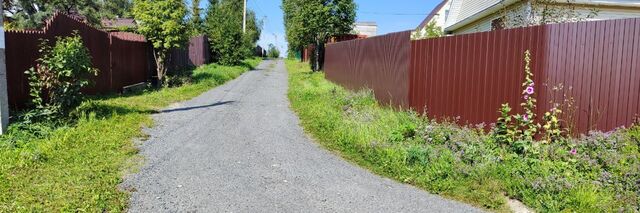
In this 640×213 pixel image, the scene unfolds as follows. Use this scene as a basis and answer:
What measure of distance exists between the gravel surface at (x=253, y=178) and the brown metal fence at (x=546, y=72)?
237cm

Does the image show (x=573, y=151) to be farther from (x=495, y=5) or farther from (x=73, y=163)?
(x=495, y=5)

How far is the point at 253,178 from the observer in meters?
5.34

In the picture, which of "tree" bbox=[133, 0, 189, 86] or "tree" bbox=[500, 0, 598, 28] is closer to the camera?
"tree" bbox=[500, 0, 598, 28]

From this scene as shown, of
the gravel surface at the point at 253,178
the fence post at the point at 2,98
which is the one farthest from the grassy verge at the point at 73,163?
the gravel surface at the point at 253,178

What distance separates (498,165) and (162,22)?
40.8ft

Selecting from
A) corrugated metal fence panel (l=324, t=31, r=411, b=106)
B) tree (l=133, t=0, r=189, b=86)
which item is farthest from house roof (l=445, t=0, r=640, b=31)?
tree (l=133, t=0, r=189, b=86)

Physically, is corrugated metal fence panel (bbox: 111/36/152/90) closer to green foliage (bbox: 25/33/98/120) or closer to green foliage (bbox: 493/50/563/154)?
green foliage (bbox: 25/33/98/120)

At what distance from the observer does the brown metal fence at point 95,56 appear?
8.40 meters

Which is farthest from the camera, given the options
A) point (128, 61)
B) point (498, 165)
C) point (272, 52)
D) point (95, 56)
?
point (272, 52)

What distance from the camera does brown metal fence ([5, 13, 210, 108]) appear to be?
27.6 ft

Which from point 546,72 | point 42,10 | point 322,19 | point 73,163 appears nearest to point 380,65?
point 546,72

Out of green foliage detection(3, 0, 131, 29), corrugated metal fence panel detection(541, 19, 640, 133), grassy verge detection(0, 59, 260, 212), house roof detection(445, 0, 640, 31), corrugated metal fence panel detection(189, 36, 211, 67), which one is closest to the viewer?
grassy verge detection(0, 59, 260, 212)

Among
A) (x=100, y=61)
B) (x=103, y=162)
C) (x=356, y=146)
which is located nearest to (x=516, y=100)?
(x=356, y=146)

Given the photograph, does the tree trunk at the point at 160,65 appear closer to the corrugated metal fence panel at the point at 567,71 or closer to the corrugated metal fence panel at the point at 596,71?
the corrugated metal fence panel at the point at 567,71
